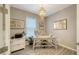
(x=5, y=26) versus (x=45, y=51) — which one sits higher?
(x=5, y=26)

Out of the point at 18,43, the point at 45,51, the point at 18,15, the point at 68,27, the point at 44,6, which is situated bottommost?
the point at 45,51

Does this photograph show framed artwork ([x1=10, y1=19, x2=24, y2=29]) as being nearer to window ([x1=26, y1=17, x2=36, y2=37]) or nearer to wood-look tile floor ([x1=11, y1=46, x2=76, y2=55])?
window ([x1=26, y1=17, x2=36, y2=37])

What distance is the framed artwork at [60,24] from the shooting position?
1.52 metres

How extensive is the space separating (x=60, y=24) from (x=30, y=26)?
495mm

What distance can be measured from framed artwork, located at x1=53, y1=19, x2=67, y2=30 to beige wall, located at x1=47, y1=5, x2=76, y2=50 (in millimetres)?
47

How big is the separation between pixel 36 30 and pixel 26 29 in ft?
0.57

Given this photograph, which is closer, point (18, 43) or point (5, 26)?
point (5, 26)

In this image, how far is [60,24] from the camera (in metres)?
1.54

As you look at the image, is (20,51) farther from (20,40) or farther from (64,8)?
(64,8)

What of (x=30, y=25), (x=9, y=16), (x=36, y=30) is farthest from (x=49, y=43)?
(x=9, y=16)

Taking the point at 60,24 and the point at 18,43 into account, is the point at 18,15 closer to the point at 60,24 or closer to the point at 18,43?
the point at 18,43

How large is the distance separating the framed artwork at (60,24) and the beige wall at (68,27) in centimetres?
5

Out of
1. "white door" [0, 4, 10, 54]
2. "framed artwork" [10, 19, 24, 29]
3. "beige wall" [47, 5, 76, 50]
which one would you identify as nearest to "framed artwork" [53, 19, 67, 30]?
"beige wall" [47, 5, 76, 50]

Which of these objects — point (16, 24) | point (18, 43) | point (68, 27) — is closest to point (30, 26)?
point (16, 24)
